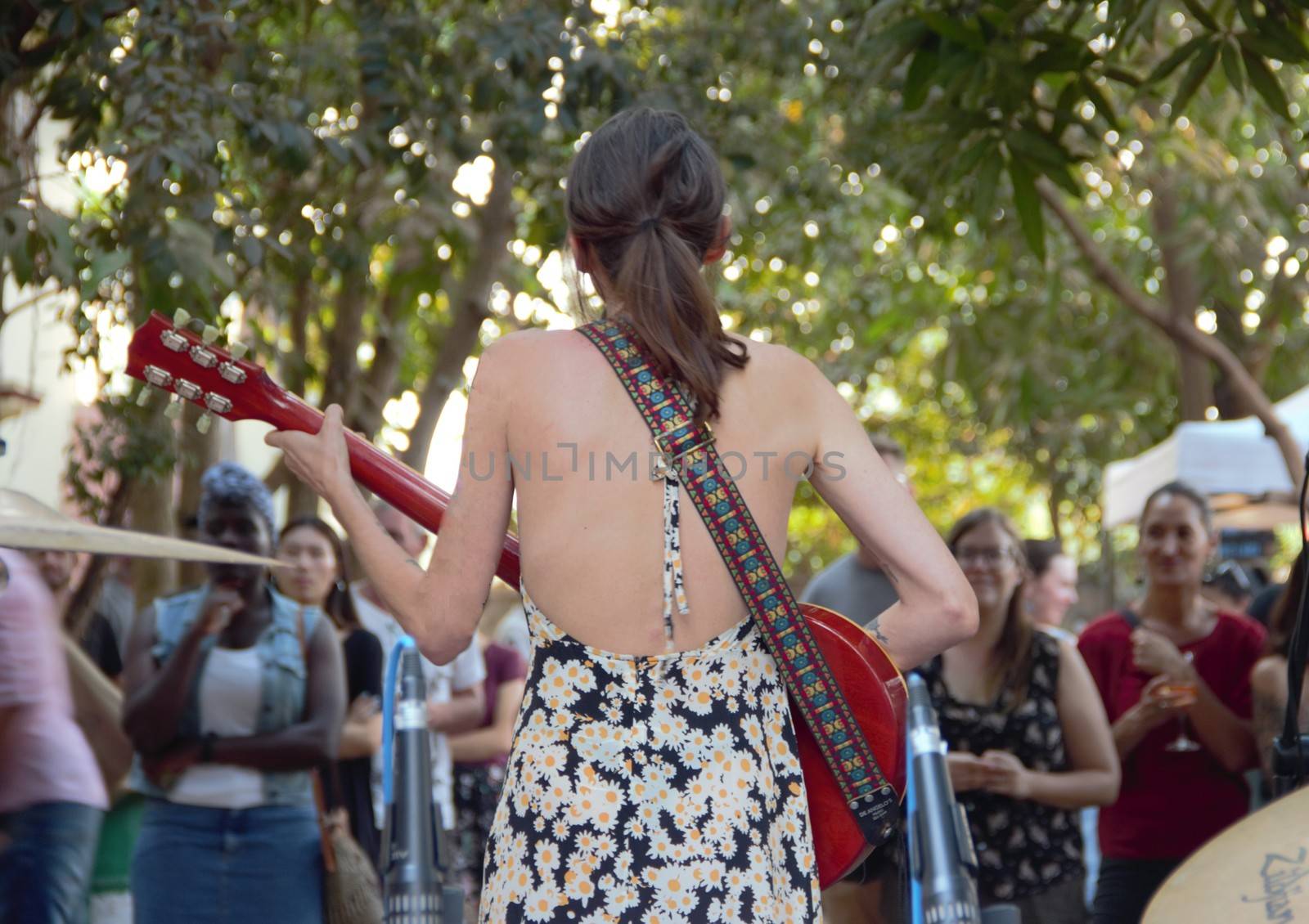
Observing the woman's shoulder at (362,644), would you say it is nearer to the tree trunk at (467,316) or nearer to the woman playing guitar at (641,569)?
the tree trunk at (467,316)

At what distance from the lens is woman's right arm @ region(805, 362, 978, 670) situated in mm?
2293

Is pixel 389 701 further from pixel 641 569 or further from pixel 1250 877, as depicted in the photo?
pixel 1250 877

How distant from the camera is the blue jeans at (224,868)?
407 centimetres

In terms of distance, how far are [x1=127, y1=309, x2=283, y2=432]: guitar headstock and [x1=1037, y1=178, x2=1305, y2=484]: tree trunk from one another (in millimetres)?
5779

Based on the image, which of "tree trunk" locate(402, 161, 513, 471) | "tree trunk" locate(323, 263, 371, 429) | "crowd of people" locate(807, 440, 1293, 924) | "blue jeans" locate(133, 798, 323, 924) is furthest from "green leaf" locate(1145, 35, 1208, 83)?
"tree trunk" locate(323, 263, 371, 429)

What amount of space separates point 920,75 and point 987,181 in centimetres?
37

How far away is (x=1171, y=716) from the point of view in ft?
15.1

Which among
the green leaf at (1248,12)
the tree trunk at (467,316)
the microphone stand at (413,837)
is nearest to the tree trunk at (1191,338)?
the tree trunk at (467,316)

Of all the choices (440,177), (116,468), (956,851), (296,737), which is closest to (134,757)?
(296,737)

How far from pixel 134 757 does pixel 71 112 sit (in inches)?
76.3

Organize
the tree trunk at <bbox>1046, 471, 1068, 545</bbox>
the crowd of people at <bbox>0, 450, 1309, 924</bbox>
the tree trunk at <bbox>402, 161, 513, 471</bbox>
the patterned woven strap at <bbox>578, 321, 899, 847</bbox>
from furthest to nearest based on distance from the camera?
1. the tree trunk at <bbox>1046, 471, 1068, 545</bbox>
2. the tree trunk at <bbox>402, 161, 513, 471</bbox>
3. the crowd of people at <bbox>0, 450, 1309, 924</bbox>
4. the patterned woven strap at <bbox>578, 321, 899, 847</bbox>

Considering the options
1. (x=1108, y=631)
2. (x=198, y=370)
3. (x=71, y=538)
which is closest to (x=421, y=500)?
(x=198, y=370)

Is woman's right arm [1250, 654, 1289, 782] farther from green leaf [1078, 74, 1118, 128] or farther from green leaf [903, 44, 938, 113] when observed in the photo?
green leaf [903, 44, 938, 113]

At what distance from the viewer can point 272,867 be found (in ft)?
13.7
